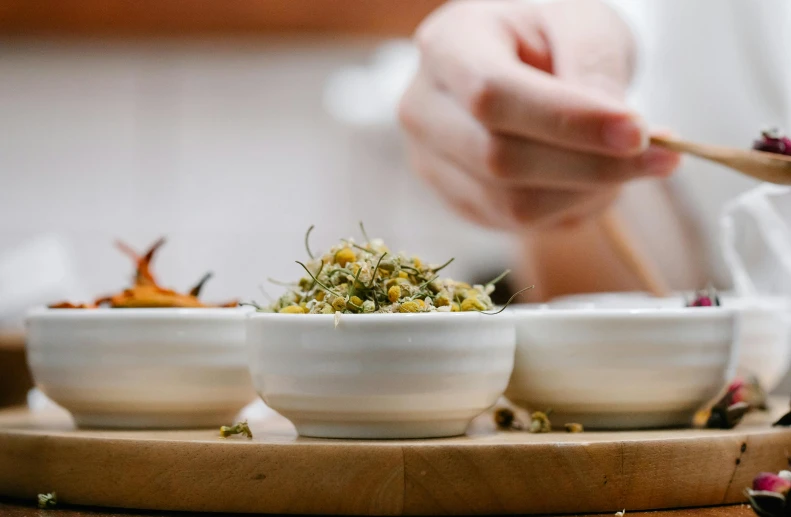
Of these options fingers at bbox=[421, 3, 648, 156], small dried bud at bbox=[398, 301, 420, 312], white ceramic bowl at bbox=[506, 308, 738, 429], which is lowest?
white ceramic bowl at bbox=[506, 308, 738, 429]

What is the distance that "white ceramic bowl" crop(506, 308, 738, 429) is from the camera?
74 cm

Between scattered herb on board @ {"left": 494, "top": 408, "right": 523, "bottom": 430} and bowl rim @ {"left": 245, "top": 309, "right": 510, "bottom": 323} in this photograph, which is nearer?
bowl rim @ {"left": 245, "top": 309, "right": 510, "bottom": 323}

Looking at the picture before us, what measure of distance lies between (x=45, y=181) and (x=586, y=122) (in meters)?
2.57

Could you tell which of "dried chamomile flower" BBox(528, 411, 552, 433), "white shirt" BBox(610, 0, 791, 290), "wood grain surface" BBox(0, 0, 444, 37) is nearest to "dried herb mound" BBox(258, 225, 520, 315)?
"dried chamomile flower" BBox(528, 411, 552, 433)

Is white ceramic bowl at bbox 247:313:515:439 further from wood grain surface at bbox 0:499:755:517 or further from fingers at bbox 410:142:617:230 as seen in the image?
fingers at bbox 410:142:617:230

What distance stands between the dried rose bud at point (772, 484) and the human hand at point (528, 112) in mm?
405

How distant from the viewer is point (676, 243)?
1810mm

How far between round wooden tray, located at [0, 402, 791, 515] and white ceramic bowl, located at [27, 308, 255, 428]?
0.09 metres

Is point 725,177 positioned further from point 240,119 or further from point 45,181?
point 45,181

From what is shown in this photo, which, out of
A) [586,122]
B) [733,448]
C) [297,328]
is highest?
[586,122]

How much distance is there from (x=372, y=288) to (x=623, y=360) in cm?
22

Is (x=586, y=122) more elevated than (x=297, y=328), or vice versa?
(x=586, y=122)

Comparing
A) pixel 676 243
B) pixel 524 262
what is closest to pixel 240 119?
pixel 524 262

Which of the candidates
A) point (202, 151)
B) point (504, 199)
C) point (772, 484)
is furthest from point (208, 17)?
point (772, 484)
